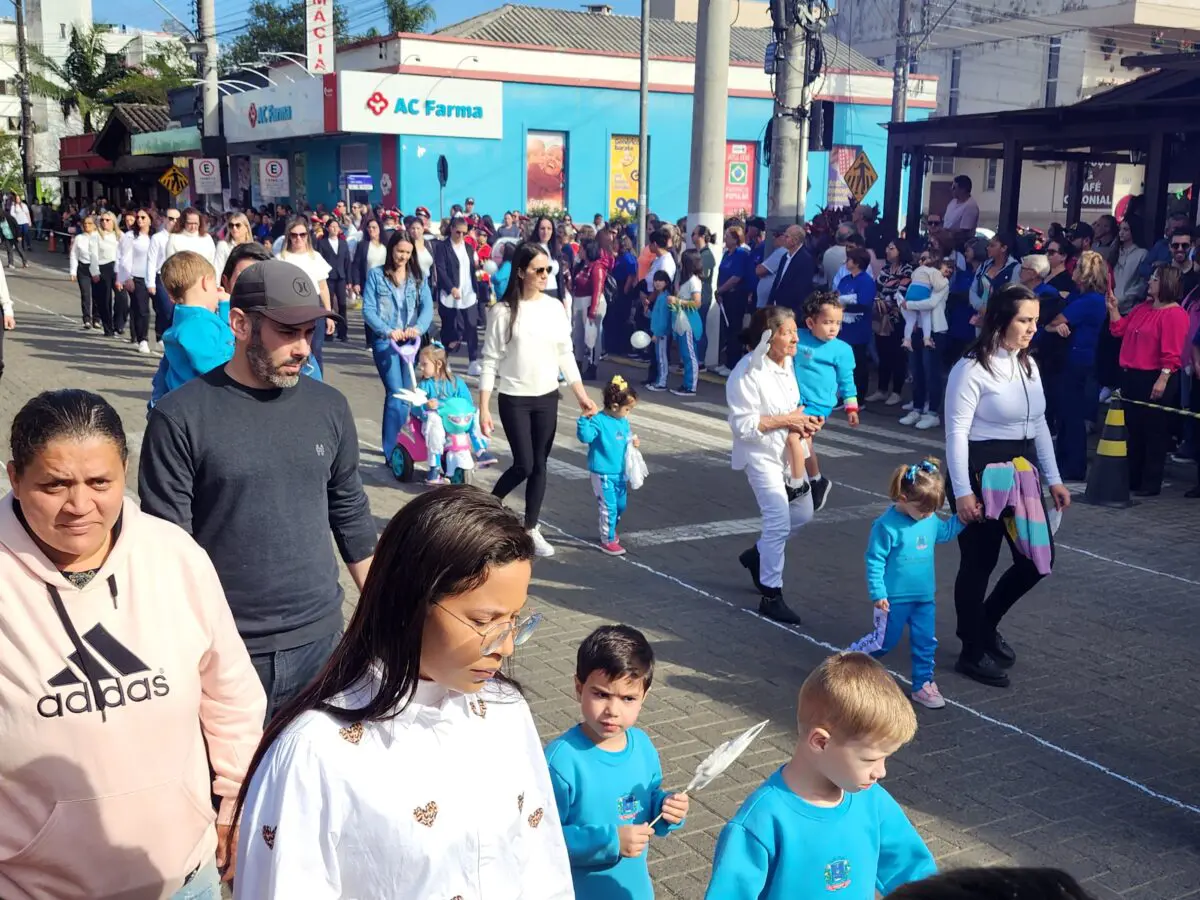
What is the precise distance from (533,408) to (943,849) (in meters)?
4.39

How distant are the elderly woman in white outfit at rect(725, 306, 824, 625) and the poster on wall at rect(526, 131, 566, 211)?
1169 inches

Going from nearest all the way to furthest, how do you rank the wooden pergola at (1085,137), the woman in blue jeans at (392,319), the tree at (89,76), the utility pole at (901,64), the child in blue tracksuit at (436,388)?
the child in blue tracksuit at (436,388) < the woman in blue jeans at (392,319) < the wooden pergola at (1085,137) < the utility pole at (901,64) < the tree at (89,76)

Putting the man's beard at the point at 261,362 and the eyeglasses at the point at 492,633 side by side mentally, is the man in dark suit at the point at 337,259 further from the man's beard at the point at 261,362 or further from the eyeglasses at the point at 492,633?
the eyeglasses at the point at 492,633

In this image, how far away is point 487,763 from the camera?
83.4 inches

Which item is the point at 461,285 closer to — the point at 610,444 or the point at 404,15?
the point at 610,444

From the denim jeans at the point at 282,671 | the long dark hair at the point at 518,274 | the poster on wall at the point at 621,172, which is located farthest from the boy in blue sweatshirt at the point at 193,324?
the poster on wall at the point at 621,172

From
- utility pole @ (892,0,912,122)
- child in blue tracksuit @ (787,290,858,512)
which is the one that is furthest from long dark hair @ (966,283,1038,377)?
utility pole @ (892,0,912,122)

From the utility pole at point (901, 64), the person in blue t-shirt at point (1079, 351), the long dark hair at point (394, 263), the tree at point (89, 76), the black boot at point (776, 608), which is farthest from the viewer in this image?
the tree at point (89, 76)

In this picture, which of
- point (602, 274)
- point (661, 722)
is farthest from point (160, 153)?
point (661, 722)

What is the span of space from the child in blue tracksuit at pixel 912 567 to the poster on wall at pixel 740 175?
34.1 m

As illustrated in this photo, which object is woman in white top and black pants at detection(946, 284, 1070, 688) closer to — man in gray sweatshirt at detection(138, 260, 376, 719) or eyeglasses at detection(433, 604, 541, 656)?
man in gray sweatshirt at detection(138, 260, 376, 719)

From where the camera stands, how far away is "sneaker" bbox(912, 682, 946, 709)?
6086 millimetres

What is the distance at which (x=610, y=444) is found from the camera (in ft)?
27.8

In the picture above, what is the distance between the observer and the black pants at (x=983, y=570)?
634 cm
